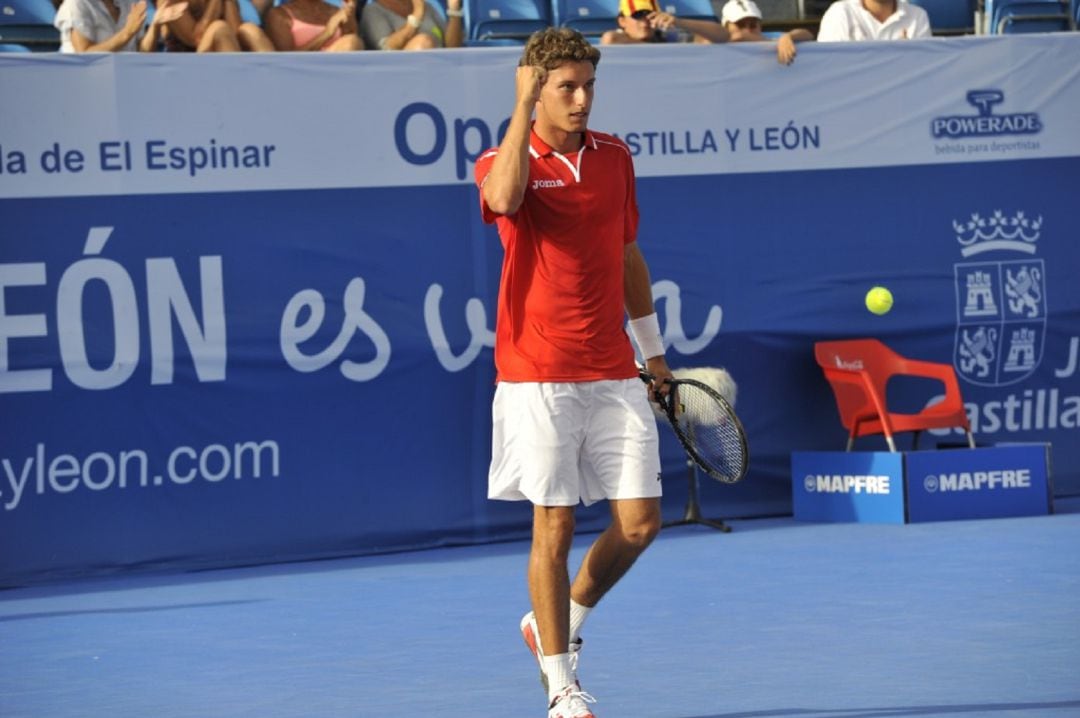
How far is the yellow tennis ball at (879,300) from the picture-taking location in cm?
981

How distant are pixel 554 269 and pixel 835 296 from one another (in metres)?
5.30

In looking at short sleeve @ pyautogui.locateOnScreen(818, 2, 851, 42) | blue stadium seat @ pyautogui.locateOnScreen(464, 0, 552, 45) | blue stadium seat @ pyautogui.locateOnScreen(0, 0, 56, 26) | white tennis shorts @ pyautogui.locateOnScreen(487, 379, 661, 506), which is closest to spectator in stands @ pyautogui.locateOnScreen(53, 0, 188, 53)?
blue stadium seat @ pyautogui.locateOnScreen(0, 0, 56, 26)

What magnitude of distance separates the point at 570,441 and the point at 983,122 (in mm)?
5994

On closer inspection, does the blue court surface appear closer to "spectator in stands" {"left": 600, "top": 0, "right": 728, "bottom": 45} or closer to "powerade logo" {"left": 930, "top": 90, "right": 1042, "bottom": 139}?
"powerade logo" {"left": 930, "top": 90, "right": 1042, "bottom": 139}

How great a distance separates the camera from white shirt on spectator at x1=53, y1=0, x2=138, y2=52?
9.15 m

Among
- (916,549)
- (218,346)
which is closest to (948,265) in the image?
(916,549)

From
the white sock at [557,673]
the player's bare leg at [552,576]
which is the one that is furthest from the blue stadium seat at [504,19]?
the white sock at [557,673]

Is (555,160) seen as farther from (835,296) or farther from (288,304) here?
(835,296)

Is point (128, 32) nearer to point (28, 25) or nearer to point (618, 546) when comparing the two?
point (28, 25)

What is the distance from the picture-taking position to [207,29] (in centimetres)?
913

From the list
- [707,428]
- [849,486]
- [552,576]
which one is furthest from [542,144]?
[849,486]

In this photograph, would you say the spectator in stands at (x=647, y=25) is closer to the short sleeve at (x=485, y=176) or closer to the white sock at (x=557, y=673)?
the short sleeve at (x=485, y=176)

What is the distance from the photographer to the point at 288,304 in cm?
879

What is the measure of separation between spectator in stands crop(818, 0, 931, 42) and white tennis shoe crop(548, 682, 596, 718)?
660 centimetres
